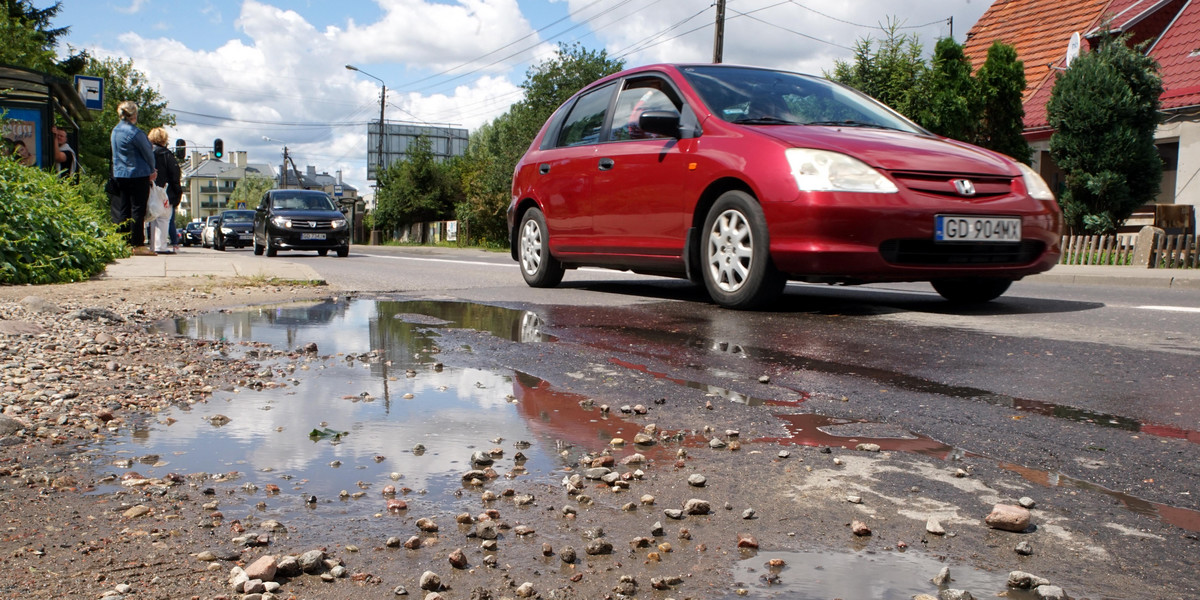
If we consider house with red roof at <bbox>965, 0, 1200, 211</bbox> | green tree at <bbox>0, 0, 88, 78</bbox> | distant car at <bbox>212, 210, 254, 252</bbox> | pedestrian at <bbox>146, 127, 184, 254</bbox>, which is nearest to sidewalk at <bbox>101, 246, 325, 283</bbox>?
pedestrian at <bbox>146, 127, 184, 254</bbox>

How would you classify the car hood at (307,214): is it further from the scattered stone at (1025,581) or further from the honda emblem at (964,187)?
the scattered stone at (1025,581)

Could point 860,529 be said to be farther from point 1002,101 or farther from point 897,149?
point 1002,101

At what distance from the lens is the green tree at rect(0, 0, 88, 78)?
99.2 ft

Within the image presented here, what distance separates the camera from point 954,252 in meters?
6.00

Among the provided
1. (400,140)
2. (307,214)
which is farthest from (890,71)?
(400,140)

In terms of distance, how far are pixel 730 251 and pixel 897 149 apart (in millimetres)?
1240

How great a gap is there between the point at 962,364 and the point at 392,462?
108 inches

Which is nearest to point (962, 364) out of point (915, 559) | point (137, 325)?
point (915, 559)

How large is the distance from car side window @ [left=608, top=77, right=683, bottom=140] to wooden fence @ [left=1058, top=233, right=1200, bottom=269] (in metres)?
10.7

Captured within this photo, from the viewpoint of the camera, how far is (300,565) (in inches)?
76.9

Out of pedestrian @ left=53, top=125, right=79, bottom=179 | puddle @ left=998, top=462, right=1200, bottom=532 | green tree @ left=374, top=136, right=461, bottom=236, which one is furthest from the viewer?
green tree @ left=374, top=136, right=461, bottom=236

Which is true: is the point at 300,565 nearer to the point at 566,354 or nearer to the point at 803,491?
the point at 803,491

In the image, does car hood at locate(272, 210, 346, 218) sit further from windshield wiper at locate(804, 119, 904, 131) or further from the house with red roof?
windshield wiper at locate(804, 119, 904, 131)

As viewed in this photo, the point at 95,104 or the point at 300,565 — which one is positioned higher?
the point at 95,104
